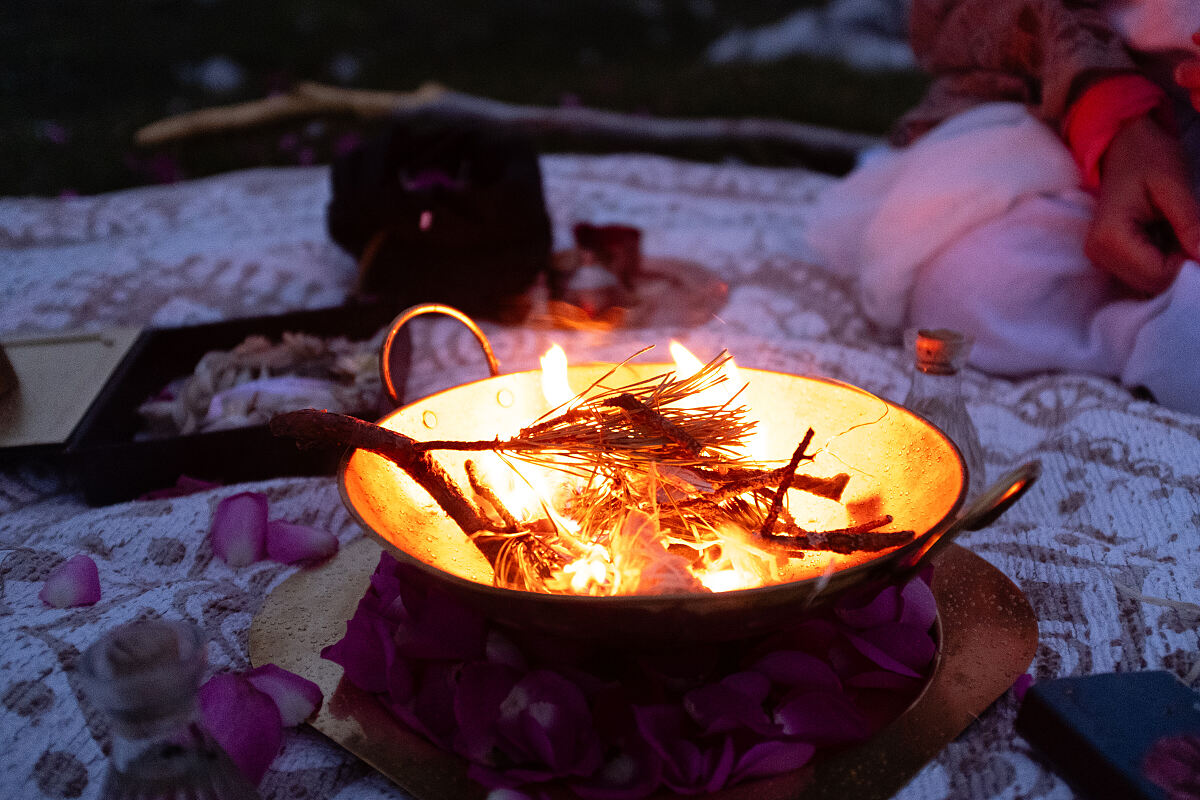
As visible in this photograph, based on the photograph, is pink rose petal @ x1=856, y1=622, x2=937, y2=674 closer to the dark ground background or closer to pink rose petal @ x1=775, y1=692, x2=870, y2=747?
pink rose petal @ x1=775, y1=692, x2=870, y2=747

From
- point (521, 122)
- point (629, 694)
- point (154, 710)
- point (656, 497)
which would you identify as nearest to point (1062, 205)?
point (656, 497)

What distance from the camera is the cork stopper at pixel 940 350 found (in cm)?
92

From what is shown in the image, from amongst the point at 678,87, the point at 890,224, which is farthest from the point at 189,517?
the point at 678,87

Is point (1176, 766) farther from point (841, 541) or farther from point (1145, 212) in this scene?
point (1145, 212)

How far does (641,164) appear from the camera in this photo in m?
2.53

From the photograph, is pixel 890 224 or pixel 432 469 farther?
pixel 890 224

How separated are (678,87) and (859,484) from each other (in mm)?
3397

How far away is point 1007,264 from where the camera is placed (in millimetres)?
1417

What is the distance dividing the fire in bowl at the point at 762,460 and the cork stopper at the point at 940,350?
0.62 ft

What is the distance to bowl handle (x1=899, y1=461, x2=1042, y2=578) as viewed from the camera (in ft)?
1.89

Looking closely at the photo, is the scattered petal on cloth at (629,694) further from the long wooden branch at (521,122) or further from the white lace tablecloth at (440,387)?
the long wooden branch at (521,122)

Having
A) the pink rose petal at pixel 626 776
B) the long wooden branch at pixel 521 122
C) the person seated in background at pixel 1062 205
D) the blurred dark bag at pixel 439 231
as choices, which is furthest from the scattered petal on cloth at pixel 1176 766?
the long wooden branch at pixel 521 122

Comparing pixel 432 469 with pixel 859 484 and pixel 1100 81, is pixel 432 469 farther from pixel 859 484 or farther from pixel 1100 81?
pixel 1100 81

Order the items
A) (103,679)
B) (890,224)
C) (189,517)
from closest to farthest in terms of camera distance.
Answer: (103,679)
(189,517)
(890,224)
